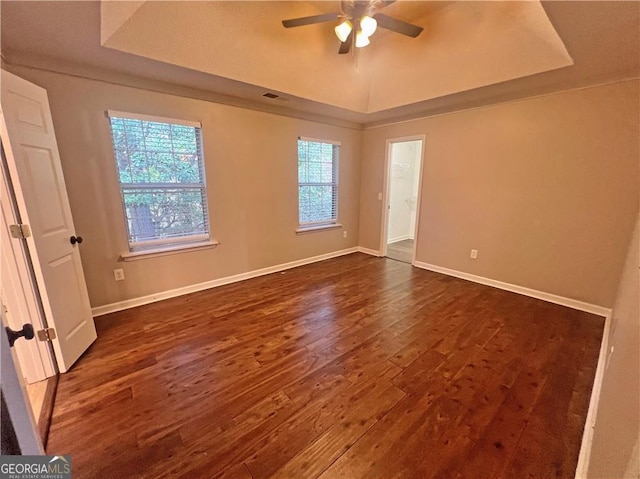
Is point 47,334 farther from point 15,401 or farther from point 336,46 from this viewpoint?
point 336,46

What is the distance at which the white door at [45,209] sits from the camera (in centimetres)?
165

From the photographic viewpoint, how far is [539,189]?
10.1ft

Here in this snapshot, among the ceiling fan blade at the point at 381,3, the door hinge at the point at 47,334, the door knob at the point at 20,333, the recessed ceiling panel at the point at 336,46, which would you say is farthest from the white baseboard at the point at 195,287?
the ceiling fan blade at the point at 381,3

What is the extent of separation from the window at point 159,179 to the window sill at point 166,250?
0.18 ft

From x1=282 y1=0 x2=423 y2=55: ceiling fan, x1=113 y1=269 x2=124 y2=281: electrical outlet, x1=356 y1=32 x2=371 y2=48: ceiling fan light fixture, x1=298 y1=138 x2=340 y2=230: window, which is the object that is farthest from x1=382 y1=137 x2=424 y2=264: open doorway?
x1=113 y1=269 x2=124 y2=281: electrical outlet

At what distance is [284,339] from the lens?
2352mm

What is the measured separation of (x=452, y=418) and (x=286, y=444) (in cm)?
97

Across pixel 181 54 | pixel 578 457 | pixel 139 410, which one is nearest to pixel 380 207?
pixel 181 54

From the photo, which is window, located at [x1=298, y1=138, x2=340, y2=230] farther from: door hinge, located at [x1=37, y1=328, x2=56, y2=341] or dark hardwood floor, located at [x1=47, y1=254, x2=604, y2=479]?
door hinge, located at [x1=37, y1=328, x2=56, y2=341]

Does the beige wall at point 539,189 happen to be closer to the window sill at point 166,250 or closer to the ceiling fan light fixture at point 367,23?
the ceiling fan light fixture at point 367,23

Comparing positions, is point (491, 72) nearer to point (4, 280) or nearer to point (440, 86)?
point (440, 86)

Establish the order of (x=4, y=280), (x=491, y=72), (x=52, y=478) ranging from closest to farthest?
1. (x=52, y=478)
2. (x=4, y=280)
3. (x=491, y=72)

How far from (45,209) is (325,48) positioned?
2851 mm

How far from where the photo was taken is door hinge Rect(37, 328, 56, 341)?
182 cm
